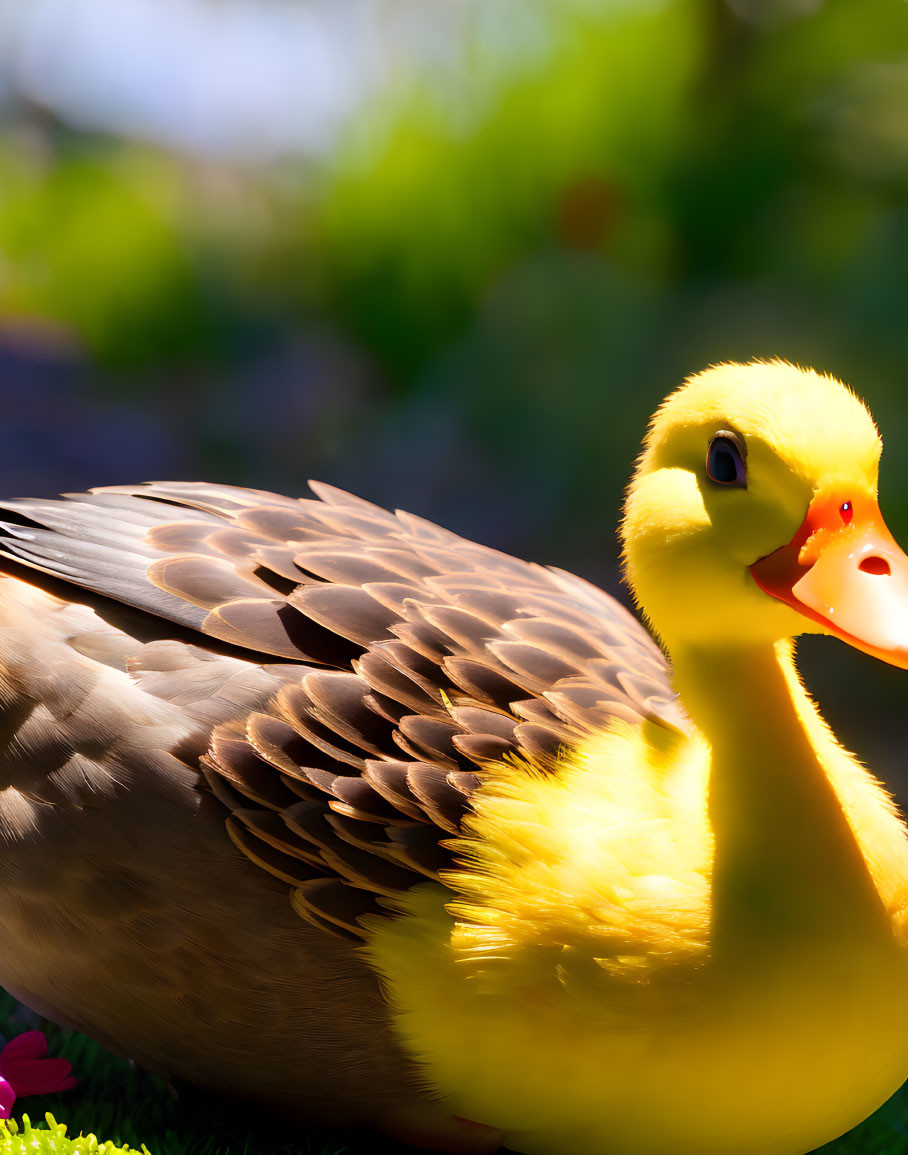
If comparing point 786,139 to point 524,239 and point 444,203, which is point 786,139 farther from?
point 444,203

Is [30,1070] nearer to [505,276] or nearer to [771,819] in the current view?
[771,819]

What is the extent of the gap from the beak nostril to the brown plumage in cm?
30

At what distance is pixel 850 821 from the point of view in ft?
4.17

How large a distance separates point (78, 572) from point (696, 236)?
281 cm

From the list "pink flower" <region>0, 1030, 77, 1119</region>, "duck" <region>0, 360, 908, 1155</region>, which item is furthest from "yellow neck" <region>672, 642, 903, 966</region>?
"pink flower" <region>0, 1030, 77, 1119</region>

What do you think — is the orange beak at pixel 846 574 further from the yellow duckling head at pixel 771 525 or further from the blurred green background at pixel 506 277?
the blurred green background at pixel 506 277

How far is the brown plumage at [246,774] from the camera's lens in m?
1.23

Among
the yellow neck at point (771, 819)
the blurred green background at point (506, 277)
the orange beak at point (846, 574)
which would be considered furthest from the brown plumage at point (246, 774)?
the blurred green background at point (506, 277)

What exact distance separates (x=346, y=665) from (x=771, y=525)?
18.5 inches

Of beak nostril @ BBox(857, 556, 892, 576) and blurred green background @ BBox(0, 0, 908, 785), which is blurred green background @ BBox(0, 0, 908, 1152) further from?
beak nostril @ BBox(857, 556, 892, 576)

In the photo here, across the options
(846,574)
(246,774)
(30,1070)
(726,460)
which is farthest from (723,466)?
(30,1070)

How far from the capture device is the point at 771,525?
1212 mm

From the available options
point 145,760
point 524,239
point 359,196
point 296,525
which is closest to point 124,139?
point 359,196

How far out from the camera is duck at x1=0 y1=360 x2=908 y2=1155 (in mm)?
1184
